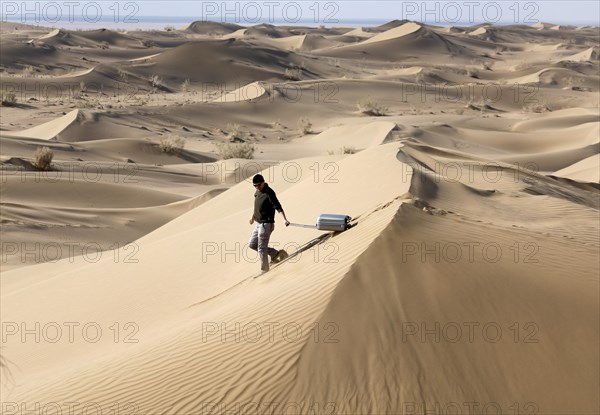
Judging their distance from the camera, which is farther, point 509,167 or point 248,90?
point 248,90

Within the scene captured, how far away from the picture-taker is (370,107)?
1427 inches

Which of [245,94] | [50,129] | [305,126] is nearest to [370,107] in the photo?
[305,126]

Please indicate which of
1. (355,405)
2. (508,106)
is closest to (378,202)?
(355,405)

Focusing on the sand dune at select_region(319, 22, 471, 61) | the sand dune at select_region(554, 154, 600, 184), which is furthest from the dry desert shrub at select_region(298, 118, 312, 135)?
the sand dune at select_region(319, 22, 471, 61)

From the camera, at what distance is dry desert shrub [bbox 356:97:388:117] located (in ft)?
118

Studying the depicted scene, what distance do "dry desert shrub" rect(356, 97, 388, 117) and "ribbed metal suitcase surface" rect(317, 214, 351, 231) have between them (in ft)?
91.3

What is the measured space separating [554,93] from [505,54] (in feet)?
103

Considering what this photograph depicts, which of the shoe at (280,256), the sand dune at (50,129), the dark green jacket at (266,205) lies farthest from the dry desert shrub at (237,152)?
the dark green jacket at (266,205)

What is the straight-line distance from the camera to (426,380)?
5.95m

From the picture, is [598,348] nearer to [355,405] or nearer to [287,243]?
[355,405]

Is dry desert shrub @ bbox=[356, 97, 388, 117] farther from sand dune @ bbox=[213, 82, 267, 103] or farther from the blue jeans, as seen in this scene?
the blue jeans

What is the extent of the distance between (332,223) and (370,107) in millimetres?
28406

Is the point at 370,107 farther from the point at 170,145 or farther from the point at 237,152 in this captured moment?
the point at 170,145

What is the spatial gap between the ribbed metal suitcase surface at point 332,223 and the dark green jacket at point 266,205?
470 mm
